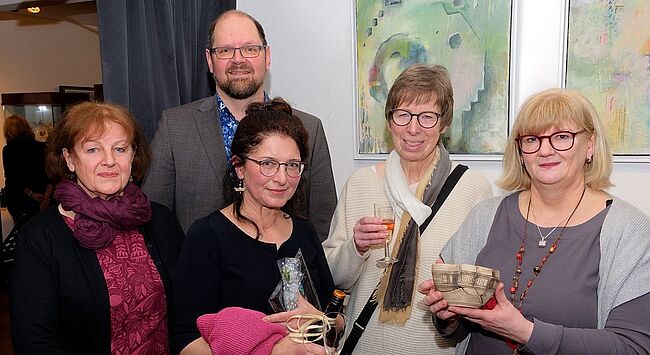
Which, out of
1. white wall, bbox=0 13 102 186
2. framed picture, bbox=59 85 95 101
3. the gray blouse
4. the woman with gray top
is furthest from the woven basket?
framed picture, bbox=59 85 95 101

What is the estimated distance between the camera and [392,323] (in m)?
1.92

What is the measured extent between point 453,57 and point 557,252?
56.9 inches

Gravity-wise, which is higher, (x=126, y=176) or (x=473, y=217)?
(x=126, y=176)

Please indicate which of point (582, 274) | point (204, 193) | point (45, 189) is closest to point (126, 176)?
point (204, 193)

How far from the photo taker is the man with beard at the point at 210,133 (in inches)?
90.3

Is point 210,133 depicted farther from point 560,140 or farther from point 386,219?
point 560,140

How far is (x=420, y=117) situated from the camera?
1920 mm

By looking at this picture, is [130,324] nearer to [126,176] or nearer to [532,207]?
[126,176]

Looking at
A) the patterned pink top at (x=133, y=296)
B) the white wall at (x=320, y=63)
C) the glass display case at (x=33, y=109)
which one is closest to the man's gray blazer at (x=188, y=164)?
the patterned pink top at (x=133, y=296)

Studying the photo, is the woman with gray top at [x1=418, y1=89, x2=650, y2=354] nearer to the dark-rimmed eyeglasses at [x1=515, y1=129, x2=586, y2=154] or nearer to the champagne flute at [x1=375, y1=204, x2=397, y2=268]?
the dark-rimmed eyeglasses at [x1=515, y1=129, x2=586, y2=154]

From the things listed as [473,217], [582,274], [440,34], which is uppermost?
[440,34]

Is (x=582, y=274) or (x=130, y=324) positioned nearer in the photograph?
(x=582, y=274)

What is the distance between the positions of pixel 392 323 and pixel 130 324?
929 mm

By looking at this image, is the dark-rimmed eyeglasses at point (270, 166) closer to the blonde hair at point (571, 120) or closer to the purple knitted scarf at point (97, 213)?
the purple knitted scarf at point (97, 213)
